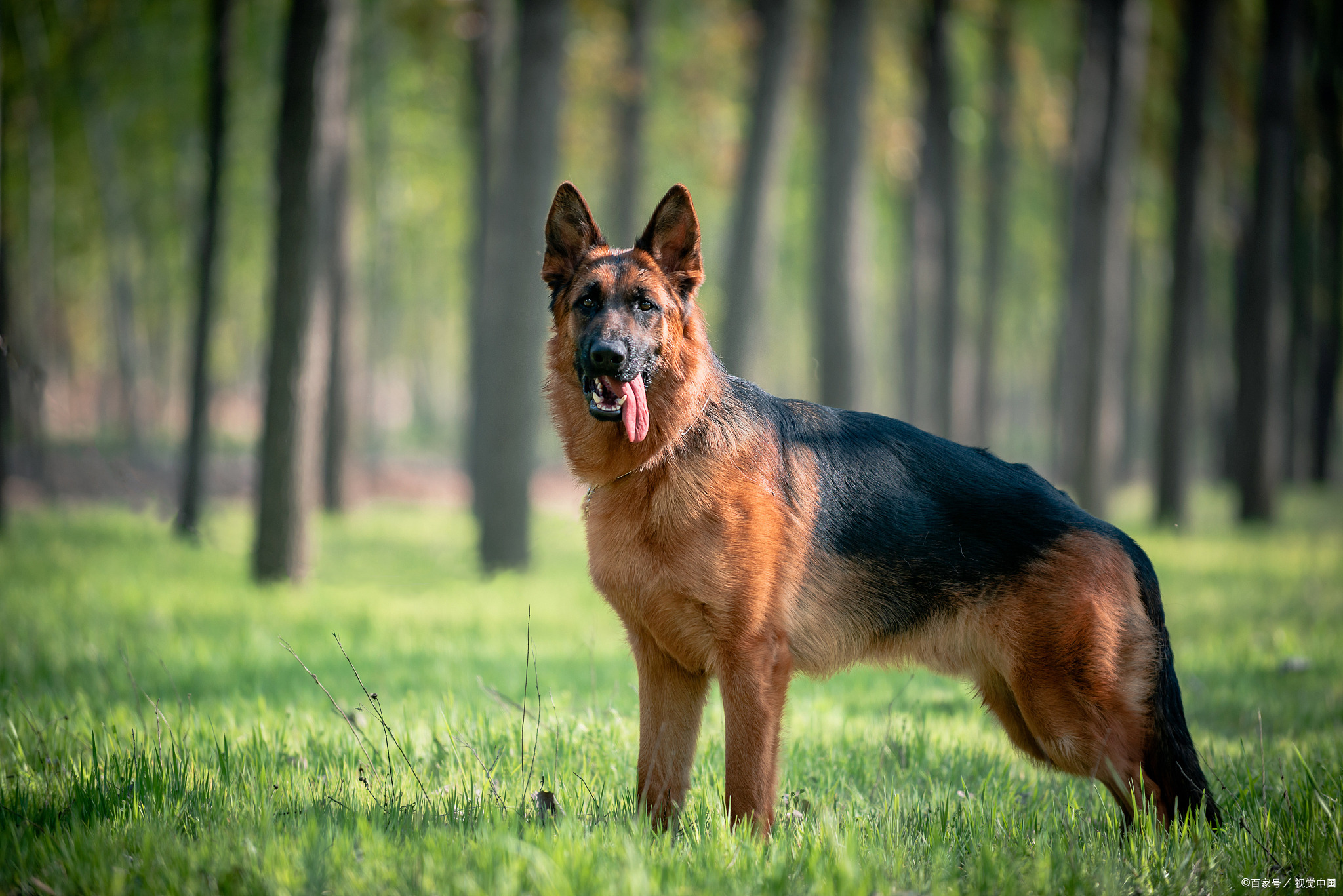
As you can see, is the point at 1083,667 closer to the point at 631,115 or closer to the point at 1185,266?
the point at 1185,266

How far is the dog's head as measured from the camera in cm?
340

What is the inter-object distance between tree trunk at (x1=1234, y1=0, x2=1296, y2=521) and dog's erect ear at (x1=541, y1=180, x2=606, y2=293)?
14.1 meters

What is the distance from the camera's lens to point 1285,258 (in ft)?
58.6

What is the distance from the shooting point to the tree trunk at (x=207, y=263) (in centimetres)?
1099

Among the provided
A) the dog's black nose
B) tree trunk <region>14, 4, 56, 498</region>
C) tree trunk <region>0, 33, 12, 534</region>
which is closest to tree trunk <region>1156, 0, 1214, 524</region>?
the dog's black nose

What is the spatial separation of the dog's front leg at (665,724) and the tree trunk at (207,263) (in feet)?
29.4

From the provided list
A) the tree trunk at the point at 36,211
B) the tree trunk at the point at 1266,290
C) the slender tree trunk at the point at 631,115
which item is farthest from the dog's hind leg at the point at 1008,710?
the tree trunk at the point at 36,211

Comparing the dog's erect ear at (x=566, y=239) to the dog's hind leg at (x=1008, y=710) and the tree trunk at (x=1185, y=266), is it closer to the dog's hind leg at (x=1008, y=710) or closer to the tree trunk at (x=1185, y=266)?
the dog's hind leg at (x=1008, y=710)

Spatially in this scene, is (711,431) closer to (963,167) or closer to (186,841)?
(186,841)

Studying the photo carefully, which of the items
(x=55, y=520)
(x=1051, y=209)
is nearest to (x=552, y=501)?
(x=55, y=520)

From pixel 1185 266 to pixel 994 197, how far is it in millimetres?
5863

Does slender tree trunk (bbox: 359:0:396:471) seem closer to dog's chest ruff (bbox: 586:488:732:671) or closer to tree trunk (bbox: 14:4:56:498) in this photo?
tree trunk (bbox: 14:4:56:498)

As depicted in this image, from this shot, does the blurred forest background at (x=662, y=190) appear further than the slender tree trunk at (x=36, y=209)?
No

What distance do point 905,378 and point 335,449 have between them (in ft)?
41.3
